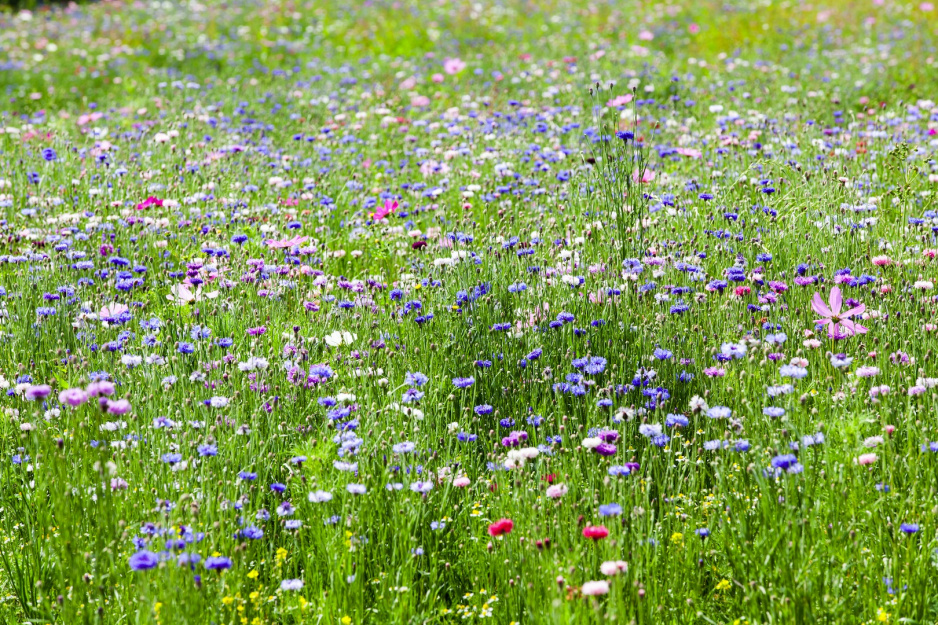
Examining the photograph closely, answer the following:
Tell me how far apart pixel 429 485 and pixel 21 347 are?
2104 mm

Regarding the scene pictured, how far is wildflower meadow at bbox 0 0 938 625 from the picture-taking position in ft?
7.26

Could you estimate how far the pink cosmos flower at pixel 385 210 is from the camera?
4863 mm

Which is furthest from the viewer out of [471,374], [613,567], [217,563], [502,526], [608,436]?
[471,374]

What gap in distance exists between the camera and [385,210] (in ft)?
16.0

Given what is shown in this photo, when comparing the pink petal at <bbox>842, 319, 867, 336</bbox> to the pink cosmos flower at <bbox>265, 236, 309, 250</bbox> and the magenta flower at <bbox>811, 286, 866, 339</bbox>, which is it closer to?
the magenta flower at <bbox>811, 286, 866, 339</bbox>

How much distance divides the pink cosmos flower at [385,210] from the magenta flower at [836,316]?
98.2 inches

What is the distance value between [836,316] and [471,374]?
1.33 meters

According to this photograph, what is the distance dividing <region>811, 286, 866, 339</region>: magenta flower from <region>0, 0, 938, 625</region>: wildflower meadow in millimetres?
12

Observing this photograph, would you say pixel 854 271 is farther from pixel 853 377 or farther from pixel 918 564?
pixel 918 564

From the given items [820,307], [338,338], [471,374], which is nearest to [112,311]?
[338,338]

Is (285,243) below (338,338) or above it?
above

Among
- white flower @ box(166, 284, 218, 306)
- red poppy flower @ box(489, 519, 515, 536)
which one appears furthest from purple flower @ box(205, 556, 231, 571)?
white flower @ box(166, 284, 218, 306)

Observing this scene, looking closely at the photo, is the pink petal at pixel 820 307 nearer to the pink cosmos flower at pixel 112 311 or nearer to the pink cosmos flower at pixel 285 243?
the pink cosmos flower at pixel 285 243

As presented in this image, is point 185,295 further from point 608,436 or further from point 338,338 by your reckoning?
point 608,436
